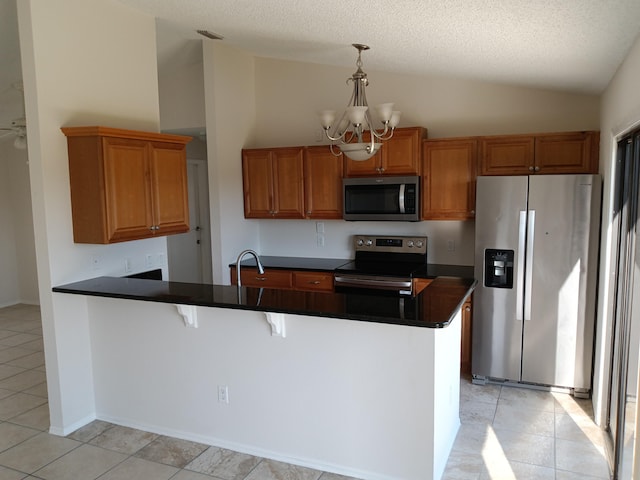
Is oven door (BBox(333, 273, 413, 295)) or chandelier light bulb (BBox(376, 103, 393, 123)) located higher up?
chandelier light bulb (BBox(376, 103, 393, 123))

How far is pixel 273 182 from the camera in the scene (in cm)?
501

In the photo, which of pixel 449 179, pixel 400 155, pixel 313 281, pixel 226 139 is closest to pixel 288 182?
pixel 226 139

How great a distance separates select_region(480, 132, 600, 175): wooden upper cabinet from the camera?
3.87 metres

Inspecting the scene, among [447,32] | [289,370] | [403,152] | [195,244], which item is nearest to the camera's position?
[447,32]

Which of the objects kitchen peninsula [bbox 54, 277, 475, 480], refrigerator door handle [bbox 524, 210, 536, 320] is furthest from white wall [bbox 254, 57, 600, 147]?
kitchen peninsula [bbox 54, 277, 475, 480]

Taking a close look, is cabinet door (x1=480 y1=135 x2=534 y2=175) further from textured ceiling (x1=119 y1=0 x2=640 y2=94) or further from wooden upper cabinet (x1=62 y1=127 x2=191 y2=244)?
wooden upper cabinet (x1=62 y1=127 x2=191 y2=244)

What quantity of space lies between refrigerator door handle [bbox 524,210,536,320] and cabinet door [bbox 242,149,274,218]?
2.51 m

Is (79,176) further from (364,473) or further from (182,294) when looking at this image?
(364,473)

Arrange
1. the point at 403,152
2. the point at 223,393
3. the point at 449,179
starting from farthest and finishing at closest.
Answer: the point at 403,152 < the point at 449,179 < the point at 223,393

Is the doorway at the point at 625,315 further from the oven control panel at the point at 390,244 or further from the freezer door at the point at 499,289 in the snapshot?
the oven control panel at the point at 390,244

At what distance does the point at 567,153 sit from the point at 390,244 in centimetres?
178

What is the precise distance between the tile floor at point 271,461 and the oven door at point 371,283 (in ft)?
3.29

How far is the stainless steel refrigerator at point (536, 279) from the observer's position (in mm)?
3631

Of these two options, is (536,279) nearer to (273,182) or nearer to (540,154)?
(540,154)
